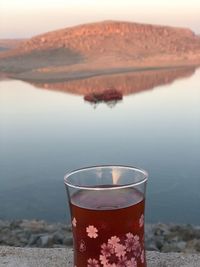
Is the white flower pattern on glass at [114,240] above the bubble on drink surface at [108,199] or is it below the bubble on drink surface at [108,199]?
below

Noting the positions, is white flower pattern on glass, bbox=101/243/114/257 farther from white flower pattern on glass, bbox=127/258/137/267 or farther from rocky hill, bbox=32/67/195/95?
rocky hill, bbox=32/67/195/95

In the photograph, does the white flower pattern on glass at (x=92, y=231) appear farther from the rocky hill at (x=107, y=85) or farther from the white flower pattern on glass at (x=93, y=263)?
the rocky hill at (x=107, y=85)

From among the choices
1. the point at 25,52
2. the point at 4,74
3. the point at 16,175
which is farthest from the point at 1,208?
the point at 25,52

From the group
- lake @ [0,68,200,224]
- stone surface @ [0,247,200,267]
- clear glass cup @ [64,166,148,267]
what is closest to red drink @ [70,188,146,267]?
clear glass cup @ [64,166,148,267]

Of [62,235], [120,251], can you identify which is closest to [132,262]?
[120,251]

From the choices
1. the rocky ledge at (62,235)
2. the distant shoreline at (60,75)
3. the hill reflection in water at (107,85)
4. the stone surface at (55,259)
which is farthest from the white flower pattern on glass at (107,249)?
the distant shoreline at (60,75)

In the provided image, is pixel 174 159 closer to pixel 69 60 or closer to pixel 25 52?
pixel 69 60
